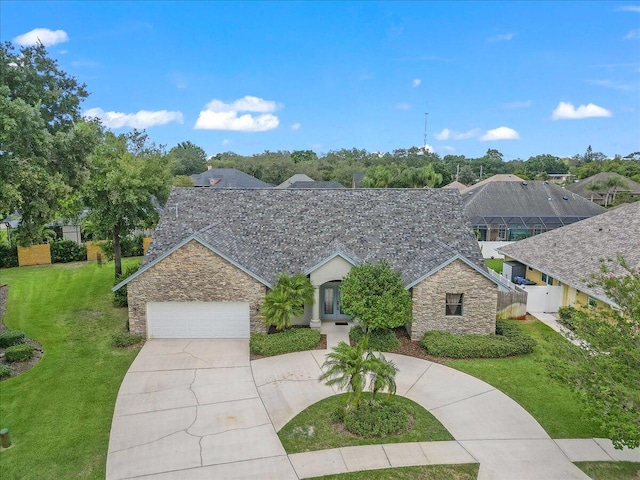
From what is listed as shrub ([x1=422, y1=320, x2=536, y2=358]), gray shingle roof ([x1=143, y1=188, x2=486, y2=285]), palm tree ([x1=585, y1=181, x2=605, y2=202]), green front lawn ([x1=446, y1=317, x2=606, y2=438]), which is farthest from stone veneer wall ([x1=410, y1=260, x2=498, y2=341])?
palm tree ([x1=585, y1=181, x2=605, y2=202])

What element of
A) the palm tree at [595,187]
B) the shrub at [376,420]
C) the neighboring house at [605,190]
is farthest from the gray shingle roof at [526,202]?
the shrub at [376,420]

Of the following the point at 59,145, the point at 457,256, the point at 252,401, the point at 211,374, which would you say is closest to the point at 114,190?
the point at 59,145

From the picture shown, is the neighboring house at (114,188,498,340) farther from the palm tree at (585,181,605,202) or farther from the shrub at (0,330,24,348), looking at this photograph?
the palm tree at (585,181,605,202)

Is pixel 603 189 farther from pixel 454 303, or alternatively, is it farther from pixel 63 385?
pixel 63 385

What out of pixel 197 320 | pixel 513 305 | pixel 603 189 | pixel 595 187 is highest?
pixel 595 187

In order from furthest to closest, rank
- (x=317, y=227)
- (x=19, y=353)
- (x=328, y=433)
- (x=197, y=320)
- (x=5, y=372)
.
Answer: (x=317, y=227) → (x=197, y=320) → (x=19, y=353) → (x=5, y=372) → (x=328, y=433)

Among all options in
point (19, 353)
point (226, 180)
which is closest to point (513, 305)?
point (19, 353)
